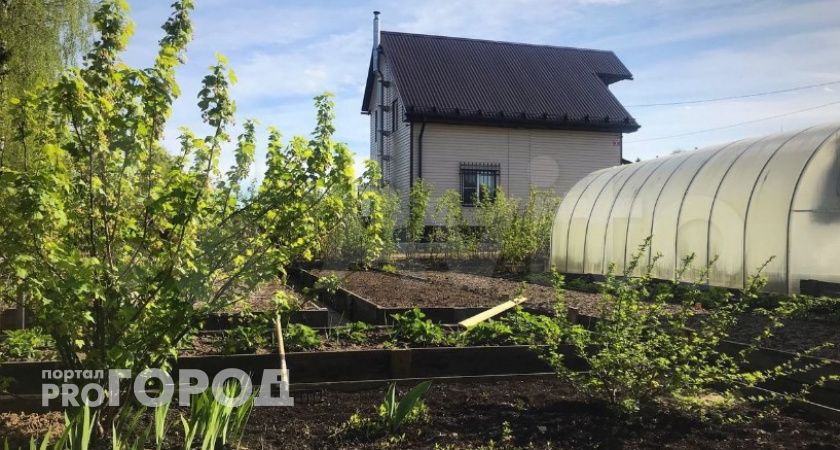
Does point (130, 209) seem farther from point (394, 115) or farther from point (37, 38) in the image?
point (394, 115)

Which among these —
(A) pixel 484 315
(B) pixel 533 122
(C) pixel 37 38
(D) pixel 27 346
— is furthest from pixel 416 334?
(B) pixel 533 122

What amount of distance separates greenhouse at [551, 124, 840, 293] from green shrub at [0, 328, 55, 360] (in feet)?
18.3

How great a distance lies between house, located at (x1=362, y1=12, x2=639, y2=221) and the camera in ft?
64.5

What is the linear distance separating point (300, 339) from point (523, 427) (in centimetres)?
188

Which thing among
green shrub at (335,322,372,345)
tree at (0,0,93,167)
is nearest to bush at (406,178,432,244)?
tree at (0,0,93,167)

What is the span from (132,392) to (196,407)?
403mm

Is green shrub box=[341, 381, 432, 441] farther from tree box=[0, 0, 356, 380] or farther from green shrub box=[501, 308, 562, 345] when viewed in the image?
green shrub box=[501, 308, 562, 345]

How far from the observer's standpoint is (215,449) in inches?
117

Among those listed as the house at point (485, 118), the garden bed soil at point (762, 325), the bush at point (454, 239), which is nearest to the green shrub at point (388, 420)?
the garden bed soil at point (762, 325)

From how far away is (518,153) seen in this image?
20359mm

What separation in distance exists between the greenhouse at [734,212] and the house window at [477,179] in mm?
7914

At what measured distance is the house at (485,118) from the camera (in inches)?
774

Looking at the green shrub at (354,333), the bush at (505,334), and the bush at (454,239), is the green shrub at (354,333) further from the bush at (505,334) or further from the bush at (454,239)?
the bush at (454,239)

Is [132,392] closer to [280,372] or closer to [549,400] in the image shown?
[280,372]
